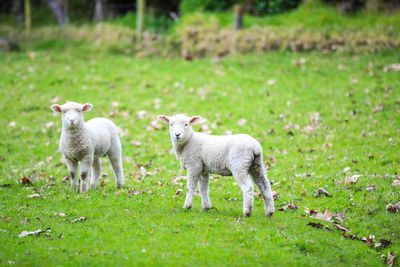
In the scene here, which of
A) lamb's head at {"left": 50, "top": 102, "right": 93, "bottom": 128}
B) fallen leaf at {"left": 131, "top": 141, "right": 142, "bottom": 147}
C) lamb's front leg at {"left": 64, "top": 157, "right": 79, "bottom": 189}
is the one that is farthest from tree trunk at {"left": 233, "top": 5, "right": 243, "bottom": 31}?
lamb's front leg at {"left": 64, "top": 157, "right": 79, "bottom": 189}

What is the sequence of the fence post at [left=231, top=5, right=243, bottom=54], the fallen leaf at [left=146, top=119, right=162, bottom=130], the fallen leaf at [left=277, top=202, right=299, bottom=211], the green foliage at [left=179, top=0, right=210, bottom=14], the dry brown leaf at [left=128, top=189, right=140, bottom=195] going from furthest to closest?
the green foliage at [left=179, top=0, right=210, bottom=14] < the fence post at [left=231, top=5, right=243, bottom=54] < the fallen leaf at [left=146, top=119, right=162, bottom=130] < the dry brown leaf at [left=128, top=189, right=140, bottom=195] < the fallen leaf at [left=277, top=202, right=299, bottom=211]

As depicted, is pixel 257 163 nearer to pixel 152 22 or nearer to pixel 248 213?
pixel 248 213

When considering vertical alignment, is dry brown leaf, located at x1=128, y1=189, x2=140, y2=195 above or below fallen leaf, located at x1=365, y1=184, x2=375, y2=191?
below

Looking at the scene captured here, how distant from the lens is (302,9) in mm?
23844

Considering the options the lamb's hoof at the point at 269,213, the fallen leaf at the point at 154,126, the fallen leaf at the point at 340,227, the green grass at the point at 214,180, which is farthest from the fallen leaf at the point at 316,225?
the fallen leaf at the point at 154,126

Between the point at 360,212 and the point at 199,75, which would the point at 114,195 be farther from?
the point at 199,75

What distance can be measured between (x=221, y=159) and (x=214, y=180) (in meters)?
3.08

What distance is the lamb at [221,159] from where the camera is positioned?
7.30 m

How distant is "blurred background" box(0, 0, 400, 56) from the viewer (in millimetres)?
20344

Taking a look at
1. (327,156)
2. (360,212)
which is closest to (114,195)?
(360,212)

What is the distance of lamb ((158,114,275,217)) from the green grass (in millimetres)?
447

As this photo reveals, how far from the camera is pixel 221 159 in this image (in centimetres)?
755

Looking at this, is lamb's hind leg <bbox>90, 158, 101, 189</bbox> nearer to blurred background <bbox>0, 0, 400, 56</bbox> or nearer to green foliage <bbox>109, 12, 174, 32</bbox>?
blurred background <bbox>0, 0, 400, 56</bbox>

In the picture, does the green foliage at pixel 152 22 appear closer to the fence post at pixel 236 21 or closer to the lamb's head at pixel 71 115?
the fence post at pixel 236 21
